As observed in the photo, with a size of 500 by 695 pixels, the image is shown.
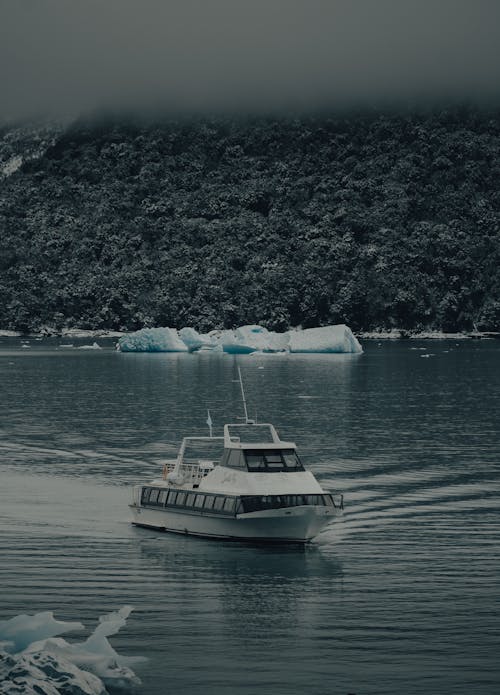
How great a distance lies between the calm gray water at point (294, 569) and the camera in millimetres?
30859

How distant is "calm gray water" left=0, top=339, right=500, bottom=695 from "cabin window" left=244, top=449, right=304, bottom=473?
2947 millimetres

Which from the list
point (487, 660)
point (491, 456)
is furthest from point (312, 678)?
point (491, 456)

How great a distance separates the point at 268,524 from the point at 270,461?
2.74 m

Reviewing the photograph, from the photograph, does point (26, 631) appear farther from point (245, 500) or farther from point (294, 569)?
point (245, 500)

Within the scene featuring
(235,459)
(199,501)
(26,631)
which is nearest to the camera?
(26,631)

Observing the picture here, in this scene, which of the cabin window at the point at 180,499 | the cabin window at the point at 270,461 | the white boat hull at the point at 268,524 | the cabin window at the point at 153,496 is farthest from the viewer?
the cabin window at the point at 153,496

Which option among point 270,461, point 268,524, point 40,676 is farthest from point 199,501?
point 40,676

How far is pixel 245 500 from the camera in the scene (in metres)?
44.1

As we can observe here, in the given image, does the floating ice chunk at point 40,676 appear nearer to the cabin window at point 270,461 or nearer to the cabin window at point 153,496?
the cabin window at point 270,461

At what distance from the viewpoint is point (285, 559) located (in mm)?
42562

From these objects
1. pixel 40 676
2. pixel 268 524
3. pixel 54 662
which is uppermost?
pixel 54 662

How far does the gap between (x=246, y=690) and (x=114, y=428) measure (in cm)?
6166

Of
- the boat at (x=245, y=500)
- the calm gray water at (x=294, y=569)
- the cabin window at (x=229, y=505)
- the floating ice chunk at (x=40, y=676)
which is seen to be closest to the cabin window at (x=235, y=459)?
the boat at (x=245, y=500)

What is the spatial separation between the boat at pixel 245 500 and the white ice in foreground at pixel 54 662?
14595mm
